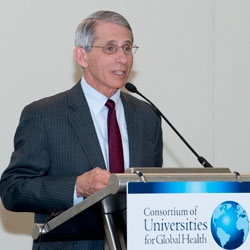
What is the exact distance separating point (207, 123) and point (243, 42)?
69cm

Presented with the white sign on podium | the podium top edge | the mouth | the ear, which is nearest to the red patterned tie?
the mouth

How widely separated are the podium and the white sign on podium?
19 mm

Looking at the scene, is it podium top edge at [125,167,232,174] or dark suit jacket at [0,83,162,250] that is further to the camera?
dark suit jacket at [0,83,162,250]

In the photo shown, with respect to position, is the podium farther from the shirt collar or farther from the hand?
the shirt collar

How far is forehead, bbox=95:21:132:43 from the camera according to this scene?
Result: 9.30 ft

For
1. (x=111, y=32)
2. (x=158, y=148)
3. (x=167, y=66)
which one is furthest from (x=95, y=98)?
(x=167, y=66)

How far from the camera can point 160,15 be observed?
410 cm

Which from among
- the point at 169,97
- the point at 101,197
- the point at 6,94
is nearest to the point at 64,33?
the point at 6,94

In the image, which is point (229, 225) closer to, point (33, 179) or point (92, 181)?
point (92, 181)

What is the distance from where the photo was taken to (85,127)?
268 centimetres

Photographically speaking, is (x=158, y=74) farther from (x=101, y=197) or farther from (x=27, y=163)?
(x=101, y=197)

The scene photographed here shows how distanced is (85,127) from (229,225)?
3.53ft

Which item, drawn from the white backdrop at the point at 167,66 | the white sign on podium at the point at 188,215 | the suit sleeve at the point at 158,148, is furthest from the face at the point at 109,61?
the white sign on podium at the point at 188,215

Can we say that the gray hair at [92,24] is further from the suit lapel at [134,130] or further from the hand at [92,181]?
the hand at [92,181]
